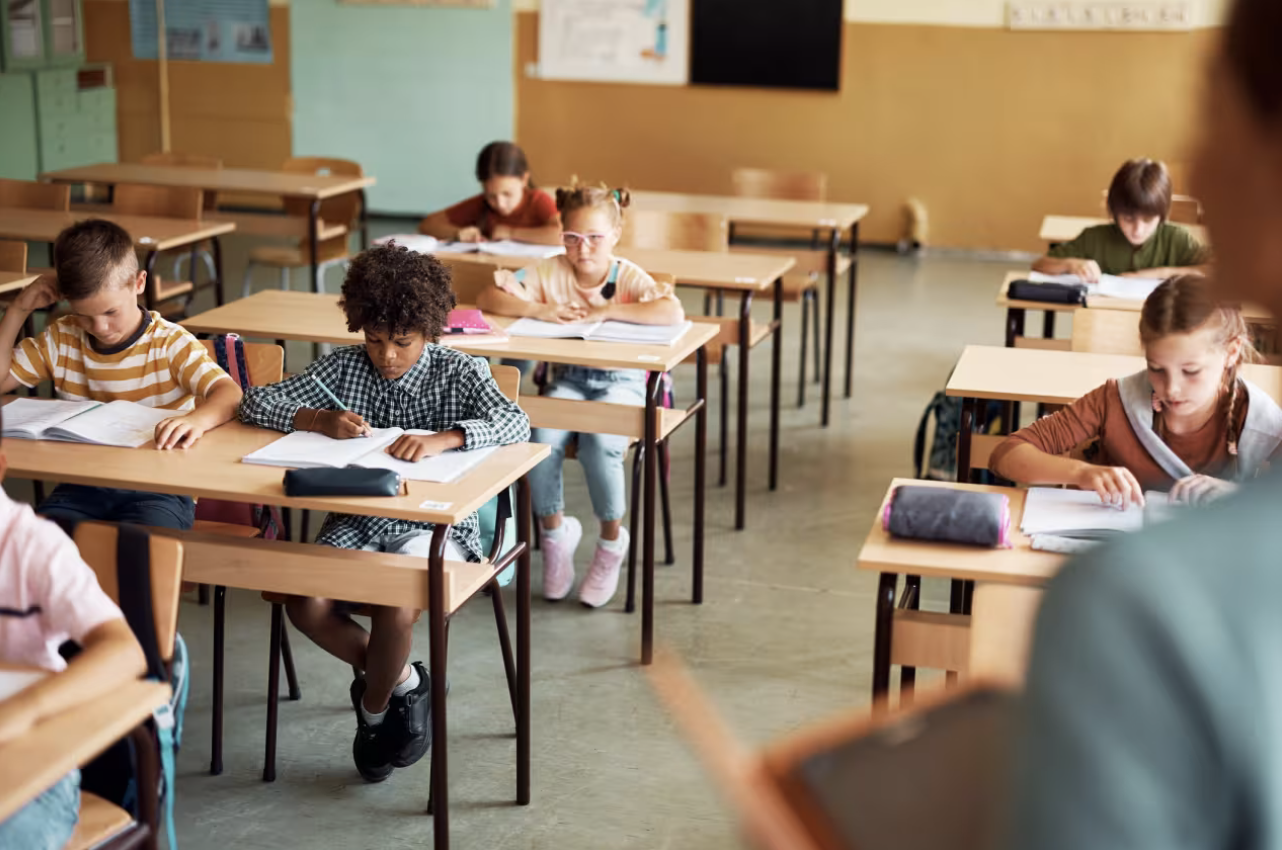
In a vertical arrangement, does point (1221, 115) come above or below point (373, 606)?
above

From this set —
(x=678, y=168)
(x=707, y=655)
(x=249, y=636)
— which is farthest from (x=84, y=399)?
(x=678, y=168)

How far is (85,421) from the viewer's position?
2.68 metres

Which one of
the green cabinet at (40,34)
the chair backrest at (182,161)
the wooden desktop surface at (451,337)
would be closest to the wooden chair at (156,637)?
the wooden desktop surface at (451,337)

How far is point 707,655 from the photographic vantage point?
3.37 meters

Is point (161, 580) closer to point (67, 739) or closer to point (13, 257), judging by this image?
point (67, 739)

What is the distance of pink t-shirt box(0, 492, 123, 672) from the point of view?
1.74 metres

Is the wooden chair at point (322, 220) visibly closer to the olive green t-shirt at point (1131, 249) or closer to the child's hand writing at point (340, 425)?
the olive green t-shirt at point (1131, 249)

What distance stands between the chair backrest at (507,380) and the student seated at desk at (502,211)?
197 cm

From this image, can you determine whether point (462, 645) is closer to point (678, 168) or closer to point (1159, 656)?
point (1159, 656)

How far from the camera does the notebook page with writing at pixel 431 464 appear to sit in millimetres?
2414

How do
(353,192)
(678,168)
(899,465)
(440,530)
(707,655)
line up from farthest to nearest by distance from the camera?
(678,168) → (353,192) → (899,465) → (707,655) → (440,530)

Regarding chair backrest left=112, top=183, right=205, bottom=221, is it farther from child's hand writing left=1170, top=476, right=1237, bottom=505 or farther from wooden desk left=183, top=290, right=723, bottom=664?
child's hand writing left=1170, top=476, right=1237, bottom=505

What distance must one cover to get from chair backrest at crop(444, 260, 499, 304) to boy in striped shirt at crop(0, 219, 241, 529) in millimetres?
1181

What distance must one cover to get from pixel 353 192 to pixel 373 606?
4387mm
